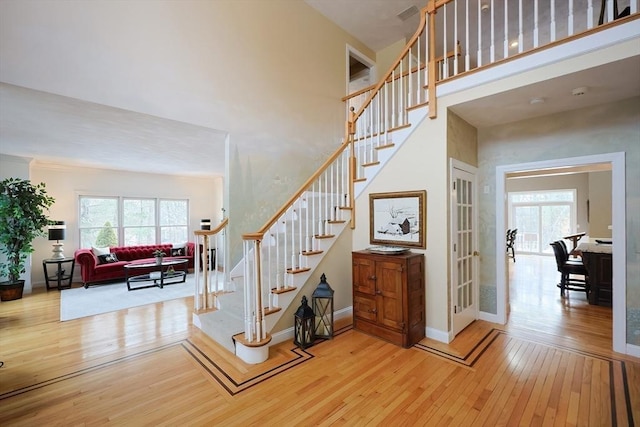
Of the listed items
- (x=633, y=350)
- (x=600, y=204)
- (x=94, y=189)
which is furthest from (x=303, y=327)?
(x=600, y=204)

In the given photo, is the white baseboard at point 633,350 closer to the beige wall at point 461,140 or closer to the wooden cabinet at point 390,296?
the wooden cabinet at point 390,296

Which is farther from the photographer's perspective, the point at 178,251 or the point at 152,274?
the point at 178,251

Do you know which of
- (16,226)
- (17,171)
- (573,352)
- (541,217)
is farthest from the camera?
(541,217)

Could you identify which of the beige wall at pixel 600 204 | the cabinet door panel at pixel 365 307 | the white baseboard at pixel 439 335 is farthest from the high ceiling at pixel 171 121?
the beige wall at pixel 600 204

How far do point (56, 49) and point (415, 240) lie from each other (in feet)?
14.4

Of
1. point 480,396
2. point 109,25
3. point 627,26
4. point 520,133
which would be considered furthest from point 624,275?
point 109,25

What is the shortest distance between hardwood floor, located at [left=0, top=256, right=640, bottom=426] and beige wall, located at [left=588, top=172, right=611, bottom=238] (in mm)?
4788

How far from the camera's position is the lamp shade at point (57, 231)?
5941 mm

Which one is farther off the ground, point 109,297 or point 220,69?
point 220,69

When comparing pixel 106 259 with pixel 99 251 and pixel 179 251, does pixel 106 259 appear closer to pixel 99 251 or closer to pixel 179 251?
pixel 99 251

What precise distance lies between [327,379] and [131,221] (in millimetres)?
7468

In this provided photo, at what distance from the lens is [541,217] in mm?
9836

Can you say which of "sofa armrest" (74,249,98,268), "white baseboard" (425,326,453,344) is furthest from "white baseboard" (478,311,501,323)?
"sofa armrest" (74,249,98,268)

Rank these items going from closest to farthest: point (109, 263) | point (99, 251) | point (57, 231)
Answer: point (57, 231) → point (109, 263) → point (99, 251)
